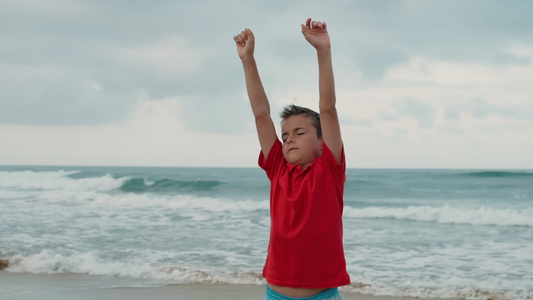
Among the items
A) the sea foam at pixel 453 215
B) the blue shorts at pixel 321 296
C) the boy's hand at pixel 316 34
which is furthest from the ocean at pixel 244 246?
the boy's hand at pixel 316 34

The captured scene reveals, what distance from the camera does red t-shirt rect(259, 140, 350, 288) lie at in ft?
7.01

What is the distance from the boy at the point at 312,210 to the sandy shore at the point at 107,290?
3.52m

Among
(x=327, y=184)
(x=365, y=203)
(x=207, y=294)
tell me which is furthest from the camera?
(x=365, y=203)

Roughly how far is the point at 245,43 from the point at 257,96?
251 mm

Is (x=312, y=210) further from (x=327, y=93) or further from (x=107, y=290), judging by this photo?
(x=107, y=290)

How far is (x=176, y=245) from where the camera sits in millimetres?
9094

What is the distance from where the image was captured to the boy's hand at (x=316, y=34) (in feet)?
7.10

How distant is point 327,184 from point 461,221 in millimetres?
13378

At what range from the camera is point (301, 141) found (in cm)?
228

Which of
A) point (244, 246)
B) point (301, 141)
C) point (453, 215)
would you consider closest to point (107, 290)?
point (244, 246)

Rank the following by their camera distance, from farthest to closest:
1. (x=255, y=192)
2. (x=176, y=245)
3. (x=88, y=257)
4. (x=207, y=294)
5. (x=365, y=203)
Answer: (x=255, y=192) → (x=365, y=203) → (x=176, y=245) → (x=88, y=257) → (x=207, y=294)

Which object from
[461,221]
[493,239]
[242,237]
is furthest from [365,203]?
[242,237]

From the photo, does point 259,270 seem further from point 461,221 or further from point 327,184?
point 461,221

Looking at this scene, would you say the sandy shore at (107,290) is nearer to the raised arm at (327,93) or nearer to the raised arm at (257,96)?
the raised arm at (257,96)
